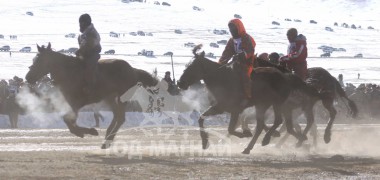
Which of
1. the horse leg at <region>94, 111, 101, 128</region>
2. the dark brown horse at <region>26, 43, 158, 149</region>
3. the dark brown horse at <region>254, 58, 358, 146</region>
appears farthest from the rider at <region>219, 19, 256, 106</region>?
the horse leg at <region>94, 111, 101, 128</region>

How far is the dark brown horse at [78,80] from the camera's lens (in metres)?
17.9

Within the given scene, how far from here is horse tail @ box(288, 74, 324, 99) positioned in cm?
2000

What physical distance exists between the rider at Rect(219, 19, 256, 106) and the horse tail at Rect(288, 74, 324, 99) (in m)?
1.62

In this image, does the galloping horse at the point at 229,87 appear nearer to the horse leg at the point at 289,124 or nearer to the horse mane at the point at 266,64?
the horse mane at the point at 266,64

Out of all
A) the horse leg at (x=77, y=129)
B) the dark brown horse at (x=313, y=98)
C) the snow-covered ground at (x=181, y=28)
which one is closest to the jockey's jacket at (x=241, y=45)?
the dark brown horse at (x=313, y=98)

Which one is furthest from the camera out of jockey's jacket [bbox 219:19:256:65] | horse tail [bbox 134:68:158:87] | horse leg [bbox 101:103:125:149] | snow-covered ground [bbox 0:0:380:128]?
snow-covered ground [bbox 0:0:380:128]

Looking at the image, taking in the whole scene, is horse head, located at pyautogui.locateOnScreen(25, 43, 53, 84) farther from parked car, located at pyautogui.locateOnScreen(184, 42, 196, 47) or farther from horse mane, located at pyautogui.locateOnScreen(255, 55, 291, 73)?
parked car, located at pyautogui.locateOnScreen(184, 42, 196, 47)

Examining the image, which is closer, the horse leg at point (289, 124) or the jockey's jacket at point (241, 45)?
the jockey's jacket at point (241, 45)

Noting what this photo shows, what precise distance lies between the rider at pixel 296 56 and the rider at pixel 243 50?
2678 millimetres

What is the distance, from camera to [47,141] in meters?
22.1

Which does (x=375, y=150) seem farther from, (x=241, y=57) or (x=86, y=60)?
(x=86, y=60)

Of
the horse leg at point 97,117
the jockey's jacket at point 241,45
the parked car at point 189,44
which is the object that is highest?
the parked car at point 189,44

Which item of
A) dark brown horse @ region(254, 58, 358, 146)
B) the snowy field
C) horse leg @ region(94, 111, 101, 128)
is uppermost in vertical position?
dark brown horse @ region(254, 58, 358, 146)

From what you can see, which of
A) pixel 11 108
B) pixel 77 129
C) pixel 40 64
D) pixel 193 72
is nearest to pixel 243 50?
pixel 193 72
